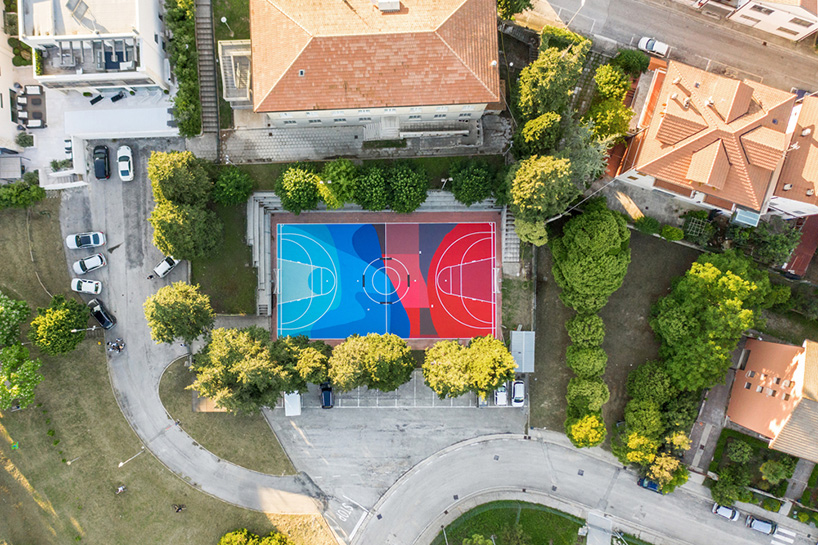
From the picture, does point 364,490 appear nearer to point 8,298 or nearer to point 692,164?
point 8,298

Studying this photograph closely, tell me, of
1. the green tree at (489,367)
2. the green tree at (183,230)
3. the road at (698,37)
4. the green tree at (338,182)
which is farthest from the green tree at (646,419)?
the green tree at (183,230)

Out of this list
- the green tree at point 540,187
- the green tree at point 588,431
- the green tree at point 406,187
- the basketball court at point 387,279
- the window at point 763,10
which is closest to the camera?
the green tree at point 540,187

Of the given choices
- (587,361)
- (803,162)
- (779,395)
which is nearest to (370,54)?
(587,361)

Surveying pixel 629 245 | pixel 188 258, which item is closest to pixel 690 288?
pixel 629 245

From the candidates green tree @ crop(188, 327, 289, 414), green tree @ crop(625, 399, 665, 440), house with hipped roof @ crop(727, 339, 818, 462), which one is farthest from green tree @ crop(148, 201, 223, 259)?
house with hipped roof @ crop(727, 339, 818, 462)

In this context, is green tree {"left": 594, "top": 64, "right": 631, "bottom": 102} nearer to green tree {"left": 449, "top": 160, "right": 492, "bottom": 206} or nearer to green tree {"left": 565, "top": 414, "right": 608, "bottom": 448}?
green tree {"left": 449, "top": 160, "right": 492, "bottom": 206}

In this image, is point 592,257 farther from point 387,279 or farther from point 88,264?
point 88,264

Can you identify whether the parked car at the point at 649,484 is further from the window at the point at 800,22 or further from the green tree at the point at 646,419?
the window at the point at 800,22
